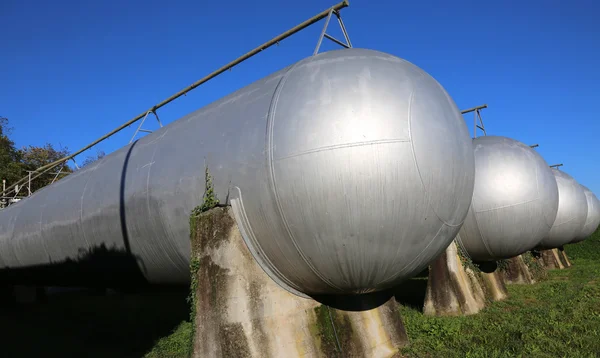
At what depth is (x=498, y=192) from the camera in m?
8.36

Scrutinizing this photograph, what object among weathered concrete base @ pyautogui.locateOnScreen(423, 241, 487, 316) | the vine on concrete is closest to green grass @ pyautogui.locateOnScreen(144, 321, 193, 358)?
the vine on concrete

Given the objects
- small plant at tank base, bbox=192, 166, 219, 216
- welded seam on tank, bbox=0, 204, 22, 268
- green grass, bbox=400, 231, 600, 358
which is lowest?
green grass, bbox=400, 231, 600, 358

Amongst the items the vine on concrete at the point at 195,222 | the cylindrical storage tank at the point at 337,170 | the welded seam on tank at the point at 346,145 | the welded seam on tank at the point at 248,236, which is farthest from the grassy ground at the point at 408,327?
the welded seam on tank at the point at 346,145

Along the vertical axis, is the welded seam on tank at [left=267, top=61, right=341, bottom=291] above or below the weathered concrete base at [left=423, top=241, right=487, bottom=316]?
above

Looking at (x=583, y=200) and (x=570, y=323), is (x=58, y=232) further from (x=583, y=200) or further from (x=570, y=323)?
(x=583, y=200)

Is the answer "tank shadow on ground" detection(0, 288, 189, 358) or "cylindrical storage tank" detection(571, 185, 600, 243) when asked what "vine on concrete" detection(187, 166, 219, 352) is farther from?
"cylindrical storage tank" detection(571, 185, 600, 243)

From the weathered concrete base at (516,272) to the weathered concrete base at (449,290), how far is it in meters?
4.86

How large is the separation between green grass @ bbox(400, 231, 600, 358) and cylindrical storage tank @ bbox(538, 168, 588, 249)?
5299 mm

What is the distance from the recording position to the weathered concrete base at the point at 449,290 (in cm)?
806

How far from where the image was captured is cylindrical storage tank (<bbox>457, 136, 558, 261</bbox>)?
327 inches

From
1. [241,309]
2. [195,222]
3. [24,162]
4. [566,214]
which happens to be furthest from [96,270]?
[24,162]

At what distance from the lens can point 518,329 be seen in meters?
6.70

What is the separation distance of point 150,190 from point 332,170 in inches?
117

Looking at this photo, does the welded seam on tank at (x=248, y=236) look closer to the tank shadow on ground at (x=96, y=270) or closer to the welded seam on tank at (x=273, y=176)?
the welded seam on tank at (x=273, y=176)
